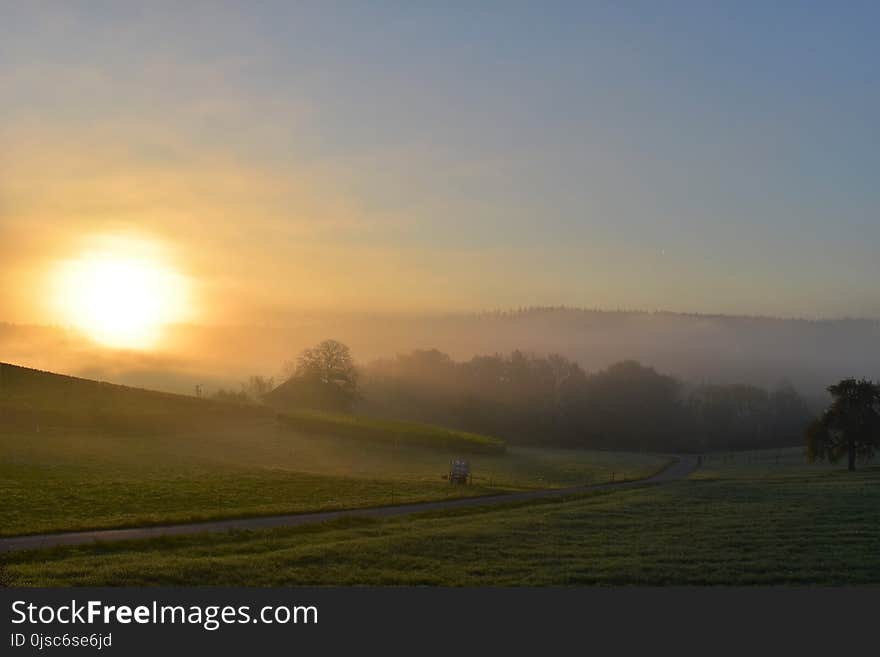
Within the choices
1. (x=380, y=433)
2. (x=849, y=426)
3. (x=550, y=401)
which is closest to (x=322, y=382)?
(x=380, y=433)

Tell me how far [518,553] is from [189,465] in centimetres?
3298

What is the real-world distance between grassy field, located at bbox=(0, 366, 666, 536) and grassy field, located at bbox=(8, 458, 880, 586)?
578cm

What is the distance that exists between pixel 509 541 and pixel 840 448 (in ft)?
182

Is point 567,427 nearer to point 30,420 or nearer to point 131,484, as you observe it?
point 30,420

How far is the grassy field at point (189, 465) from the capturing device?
33.3 m

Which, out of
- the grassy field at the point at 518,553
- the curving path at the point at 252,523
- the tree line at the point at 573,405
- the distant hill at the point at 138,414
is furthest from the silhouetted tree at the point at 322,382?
the grassy field at the point at 518,553

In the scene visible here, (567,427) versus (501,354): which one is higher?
(501,354)

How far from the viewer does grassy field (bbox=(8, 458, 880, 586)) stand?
19953 millimetres

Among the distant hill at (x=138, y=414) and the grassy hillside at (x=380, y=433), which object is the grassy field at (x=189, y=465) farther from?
the grassy hillside at (x=380, y=433)

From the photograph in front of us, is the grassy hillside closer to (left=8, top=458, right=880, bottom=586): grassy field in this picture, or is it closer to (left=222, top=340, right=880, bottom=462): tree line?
(left=222, top=340, right=880, bottom=462): tree line

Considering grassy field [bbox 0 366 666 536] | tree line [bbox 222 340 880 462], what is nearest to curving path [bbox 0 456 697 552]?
grassy field [bbox 0 366 666 536]

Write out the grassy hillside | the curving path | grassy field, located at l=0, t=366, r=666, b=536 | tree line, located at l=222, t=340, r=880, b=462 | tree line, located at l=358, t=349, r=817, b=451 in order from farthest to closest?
tree line, located at l=358, t=349, r=817, b=451
tree line, located at l=222, t=340, r=880, b=462
the grassy hillside
grassy field, located at l=0, t=366, r=666, b=536
the curving path

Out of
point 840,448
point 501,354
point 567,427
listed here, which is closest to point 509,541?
point 840,448

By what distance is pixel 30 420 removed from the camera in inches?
2511
